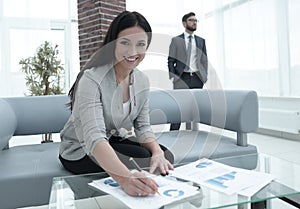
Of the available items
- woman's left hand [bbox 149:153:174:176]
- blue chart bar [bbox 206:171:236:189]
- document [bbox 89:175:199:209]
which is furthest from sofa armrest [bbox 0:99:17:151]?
blue chart bar [bbox 206:171:236:189]

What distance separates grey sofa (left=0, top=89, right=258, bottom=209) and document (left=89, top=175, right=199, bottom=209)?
0.36 metres

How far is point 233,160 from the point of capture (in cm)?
144

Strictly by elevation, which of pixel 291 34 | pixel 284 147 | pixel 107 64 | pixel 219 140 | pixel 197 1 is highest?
pixel 197 1

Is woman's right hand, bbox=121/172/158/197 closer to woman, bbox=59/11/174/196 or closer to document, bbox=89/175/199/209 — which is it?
document, bbox=89/175/199/209

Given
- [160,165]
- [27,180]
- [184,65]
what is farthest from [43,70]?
A: [160,165]

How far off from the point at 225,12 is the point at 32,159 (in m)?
3.86

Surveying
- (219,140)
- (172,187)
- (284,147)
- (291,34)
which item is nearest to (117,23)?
(172,187)

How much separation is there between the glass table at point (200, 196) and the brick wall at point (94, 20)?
1908 millimetres

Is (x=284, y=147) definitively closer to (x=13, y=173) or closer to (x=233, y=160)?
(x=233, y=160)

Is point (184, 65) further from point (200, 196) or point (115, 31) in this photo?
point (200, 196)

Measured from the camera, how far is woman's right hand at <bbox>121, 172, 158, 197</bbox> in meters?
0.99

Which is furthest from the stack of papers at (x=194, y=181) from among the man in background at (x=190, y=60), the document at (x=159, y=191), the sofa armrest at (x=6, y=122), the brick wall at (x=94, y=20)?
the man in background at (x=190, y=60)

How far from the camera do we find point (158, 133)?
2.19 meters

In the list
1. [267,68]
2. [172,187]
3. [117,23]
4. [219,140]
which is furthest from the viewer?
[267,68]
